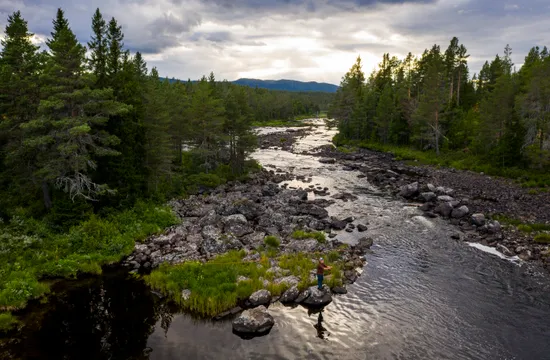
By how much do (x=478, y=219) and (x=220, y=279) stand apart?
89.2 ft

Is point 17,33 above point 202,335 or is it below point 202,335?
above

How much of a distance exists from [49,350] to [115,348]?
3208mm

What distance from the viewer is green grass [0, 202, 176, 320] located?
69.5 ft

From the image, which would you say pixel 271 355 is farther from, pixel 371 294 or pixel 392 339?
pixel 371 294

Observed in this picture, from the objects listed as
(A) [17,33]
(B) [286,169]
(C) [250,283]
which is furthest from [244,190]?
(A) [17,33]

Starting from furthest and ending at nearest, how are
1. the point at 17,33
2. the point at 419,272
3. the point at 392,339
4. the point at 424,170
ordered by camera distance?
the point at 424,170 → the point at 17,33 → the point at 419,272 → the point at 392,339

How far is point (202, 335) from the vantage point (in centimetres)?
1803

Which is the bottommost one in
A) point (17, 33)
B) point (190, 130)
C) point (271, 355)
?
point (271, 355)

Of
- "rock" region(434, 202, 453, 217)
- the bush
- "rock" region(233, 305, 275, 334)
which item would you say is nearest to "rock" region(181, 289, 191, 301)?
"rock" region(233, 305, 275, 334)

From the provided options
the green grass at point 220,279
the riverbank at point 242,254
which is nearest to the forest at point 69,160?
the riverbank at point 242,254

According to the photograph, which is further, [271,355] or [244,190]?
[244,190]

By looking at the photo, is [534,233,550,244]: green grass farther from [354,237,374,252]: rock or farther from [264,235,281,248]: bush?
[264,235,281,248]: bush

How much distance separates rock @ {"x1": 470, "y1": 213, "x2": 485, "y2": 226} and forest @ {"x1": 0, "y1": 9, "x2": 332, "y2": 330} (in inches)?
1242

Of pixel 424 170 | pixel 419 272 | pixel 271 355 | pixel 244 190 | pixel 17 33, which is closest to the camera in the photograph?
pixel 271 355
